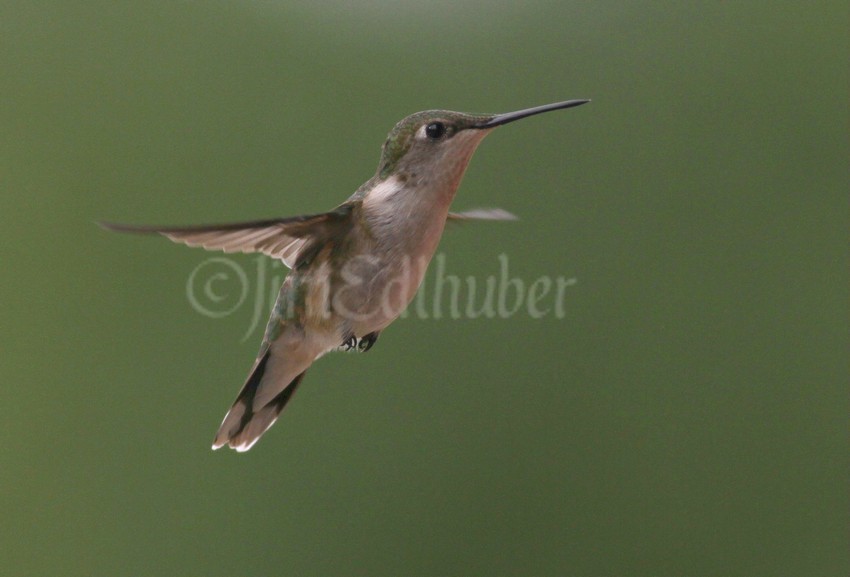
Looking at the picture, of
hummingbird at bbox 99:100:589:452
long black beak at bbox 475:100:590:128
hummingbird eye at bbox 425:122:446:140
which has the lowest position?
hummingbird at bbox 99:100:589:452

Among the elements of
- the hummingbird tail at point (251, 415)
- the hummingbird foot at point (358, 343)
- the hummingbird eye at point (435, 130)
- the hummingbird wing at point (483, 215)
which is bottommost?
the hummingbird tail at point (251, 415)

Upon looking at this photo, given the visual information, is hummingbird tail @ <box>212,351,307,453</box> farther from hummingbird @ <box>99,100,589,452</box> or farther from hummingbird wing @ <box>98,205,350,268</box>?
hummingbird wing @ <box>98,205,350,268</box>

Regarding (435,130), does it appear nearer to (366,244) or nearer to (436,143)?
(436,143)

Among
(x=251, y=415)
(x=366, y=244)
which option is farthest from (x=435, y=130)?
(x=251, y=415)

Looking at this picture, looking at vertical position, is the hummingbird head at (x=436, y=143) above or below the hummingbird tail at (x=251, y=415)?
above

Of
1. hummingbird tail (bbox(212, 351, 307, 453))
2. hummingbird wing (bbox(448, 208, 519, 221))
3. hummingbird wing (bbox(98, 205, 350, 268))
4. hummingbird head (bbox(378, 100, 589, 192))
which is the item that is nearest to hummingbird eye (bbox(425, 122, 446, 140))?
hummingbird head (bbox(378, 100, 589, 192))

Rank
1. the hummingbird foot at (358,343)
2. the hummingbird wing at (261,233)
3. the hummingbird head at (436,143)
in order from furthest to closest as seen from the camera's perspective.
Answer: the hummingbird foot at (358,343)
the hummingbird head at (436,143)
the hummingbird wing at (261,233)

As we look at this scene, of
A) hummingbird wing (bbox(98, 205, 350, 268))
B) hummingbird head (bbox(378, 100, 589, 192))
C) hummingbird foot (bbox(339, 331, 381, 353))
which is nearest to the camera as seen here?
hummingbird wing (bbox(98, 205, 350, 268))

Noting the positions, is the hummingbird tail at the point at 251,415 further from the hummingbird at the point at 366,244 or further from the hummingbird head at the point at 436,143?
the hummingbird head at the point at 436,143

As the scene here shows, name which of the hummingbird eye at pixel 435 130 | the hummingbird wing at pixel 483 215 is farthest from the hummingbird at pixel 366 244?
the hummingbird wing at pixel 483 215
